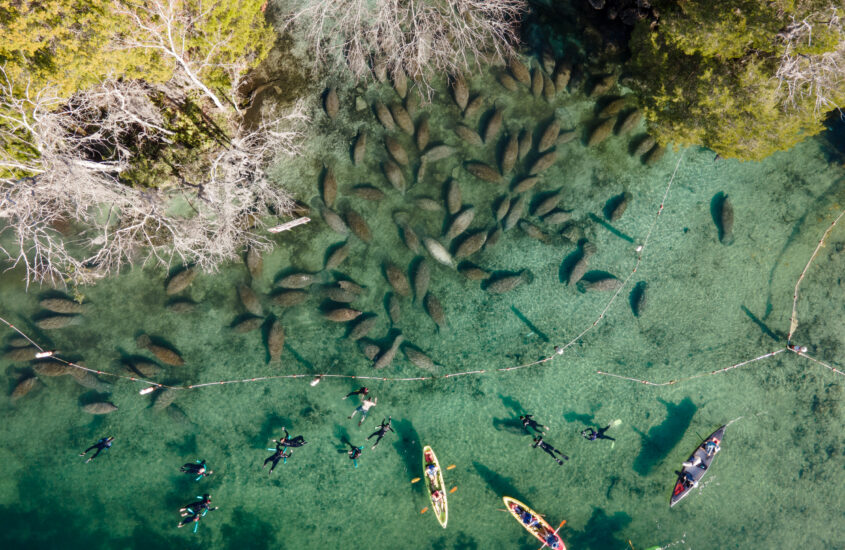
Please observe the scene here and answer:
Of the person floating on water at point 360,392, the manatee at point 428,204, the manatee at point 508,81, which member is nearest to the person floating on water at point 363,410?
the person floating on water at point 360,392

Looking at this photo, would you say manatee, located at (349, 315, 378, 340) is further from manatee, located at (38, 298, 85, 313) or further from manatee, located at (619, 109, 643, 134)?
manatee, located at (619, 109, 643, 134)

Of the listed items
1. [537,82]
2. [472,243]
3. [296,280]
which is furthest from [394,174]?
[537,82]

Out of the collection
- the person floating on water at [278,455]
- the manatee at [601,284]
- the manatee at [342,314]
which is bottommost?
the person floating on water at [278,455]

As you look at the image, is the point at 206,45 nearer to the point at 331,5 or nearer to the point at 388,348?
the point at 331,5

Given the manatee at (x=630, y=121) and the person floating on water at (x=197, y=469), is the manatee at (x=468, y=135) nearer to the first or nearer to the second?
the manatee at (x=630, y=121)

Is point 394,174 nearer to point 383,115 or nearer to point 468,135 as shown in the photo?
point 383,115

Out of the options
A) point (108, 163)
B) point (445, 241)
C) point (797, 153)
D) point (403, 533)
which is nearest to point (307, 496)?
point (403, 533)
